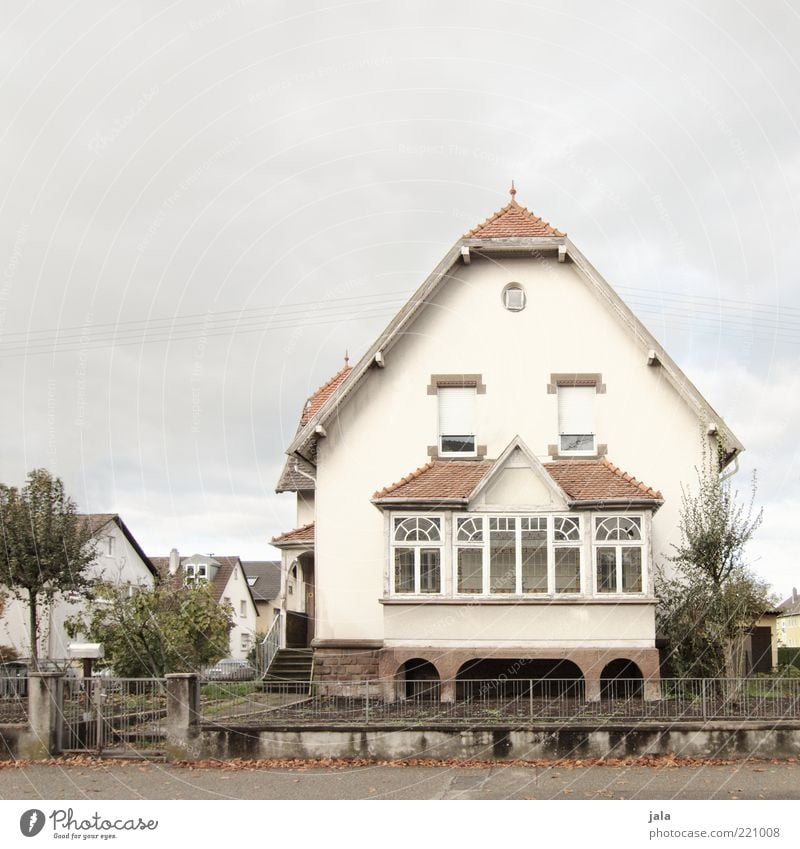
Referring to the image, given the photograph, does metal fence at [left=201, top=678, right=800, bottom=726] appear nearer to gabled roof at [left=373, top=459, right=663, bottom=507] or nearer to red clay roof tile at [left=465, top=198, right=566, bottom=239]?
gabled roof at [left=373, top=459, right=663, bottom=507]

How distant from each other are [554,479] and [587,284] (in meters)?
5.47

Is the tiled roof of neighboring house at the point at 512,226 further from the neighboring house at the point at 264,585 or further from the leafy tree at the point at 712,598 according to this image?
the neighboring house at the point at 264,585

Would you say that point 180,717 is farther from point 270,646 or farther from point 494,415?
point 270,646

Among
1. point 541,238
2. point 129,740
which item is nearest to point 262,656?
point 129,740

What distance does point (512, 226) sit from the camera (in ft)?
93.4

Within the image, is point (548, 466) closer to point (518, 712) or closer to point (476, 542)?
point (476, 542)

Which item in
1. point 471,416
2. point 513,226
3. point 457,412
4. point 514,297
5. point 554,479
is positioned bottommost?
point 554,479

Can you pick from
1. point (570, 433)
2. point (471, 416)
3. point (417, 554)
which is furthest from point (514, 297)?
point (417, 554)

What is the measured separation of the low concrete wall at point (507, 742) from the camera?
60.6 ft

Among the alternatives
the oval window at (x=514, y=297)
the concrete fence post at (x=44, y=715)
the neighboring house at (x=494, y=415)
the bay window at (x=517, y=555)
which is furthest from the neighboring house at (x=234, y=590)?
the concrete fence post at (x=44, y=715)

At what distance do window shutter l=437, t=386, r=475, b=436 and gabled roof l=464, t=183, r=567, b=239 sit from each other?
3.97 m

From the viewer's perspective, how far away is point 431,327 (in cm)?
2845

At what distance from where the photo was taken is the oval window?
93.5ft

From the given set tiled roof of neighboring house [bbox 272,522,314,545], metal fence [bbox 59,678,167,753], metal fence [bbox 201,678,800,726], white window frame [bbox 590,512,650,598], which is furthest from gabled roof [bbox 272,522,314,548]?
metal fence [bbox 59,678,167,753]
